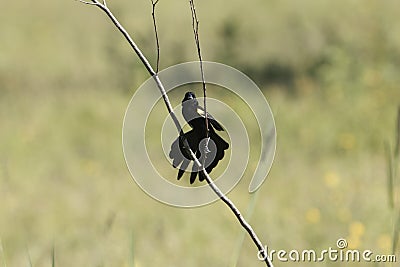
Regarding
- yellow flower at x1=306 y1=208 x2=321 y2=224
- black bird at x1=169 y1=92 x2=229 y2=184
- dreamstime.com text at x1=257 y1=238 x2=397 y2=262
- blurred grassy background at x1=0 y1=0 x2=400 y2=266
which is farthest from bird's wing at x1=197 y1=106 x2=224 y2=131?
yellow flower at x1=306 y1=208 x2=321 y2=224

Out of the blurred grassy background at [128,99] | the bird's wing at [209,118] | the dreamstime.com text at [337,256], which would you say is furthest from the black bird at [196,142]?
the blurred grassy background at [128,99]

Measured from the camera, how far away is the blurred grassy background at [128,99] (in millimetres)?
3094

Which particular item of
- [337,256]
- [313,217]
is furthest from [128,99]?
[337,256]

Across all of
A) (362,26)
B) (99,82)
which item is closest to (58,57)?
(99,82)

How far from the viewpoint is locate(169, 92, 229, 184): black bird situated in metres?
0.54

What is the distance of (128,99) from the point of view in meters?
7.11

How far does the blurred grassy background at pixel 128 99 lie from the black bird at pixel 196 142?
37 cm

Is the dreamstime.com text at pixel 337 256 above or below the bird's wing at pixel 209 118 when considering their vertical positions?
below

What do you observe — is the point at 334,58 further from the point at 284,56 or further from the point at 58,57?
the point at 58,57

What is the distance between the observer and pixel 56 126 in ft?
19.9

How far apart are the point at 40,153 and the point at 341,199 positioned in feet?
8.82

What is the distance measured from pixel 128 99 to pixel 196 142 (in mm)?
6596
